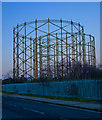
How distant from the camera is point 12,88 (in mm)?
44094

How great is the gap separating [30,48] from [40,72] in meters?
4.79

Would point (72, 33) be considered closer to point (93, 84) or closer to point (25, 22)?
point (25, 22)

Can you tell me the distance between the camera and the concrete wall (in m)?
20.9

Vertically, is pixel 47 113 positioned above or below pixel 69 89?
below

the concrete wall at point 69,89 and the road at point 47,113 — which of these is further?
the concrete wall at point 69,89

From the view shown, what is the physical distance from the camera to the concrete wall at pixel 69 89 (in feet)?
68.7

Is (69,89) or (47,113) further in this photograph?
(69,89)

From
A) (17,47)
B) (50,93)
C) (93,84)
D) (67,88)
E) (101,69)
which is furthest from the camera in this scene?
(17,47)

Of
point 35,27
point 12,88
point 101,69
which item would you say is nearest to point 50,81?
point 101,69

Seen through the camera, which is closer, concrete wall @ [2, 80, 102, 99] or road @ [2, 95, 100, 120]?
road @ [2, 95, 100, 120]

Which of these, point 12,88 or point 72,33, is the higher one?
point 72,33

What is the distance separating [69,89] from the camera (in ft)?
82.6

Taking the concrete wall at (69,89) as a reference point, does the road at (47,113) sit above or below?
below

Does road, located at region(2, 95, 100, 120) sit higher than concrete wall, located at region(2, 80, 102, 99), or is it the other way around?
concrete wall, located at region(2, 80, 102, 99)
